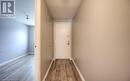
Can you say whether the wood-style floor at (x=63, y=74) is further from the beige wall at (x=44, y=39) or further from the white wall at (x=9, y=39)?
the white wall at (x=9, y=39)

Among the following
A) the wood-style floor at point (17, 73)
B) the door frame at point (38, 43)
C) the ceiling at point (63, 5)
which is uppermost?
the ceiling at point (63, 5)

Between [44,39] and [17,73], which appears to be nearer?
[44,39]

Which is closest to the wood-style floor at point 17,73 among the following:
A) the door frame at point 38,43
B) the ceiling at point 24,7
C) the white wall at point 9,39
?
the door frame at point 38,43

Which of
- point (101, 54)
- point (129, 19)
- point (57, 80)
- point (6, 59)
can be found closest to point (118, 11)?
point (129, 19)

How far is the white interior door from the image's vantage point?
6.18 meters

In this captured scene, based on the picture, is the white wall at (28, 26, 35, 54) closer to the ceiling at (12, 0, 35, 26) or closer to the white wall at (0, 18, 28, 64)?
the white wall at (0, 18, 28, 64)

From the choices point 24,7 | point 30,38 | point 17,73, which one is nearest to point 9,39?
point 24,7

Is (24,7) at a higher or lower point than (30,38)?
higher

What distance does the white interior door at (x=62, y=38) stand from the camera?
20.3 ft

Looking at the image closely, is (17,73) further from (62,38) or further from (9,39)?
(62,38)

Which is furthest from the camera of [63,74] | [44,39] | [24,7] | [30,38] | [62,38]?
[30,38]

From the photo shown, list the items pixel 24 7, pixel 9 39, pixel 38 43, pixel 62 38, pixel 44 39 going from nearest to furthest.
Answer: pixel 38 43 → pixel 44 39 → pixel 24 7 → pixel 9 39 → pixel 62 38

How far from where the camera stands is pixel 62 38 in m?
6.19

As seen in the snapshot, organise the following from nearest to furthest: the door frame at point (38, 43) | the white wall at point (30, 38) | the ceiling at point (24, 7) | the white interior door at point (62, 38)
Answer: the door frame at point (38, 43) → the ceiling at point (24, 7) → the white interior door at point (62, 38) → the white wall at point (30, 38)
